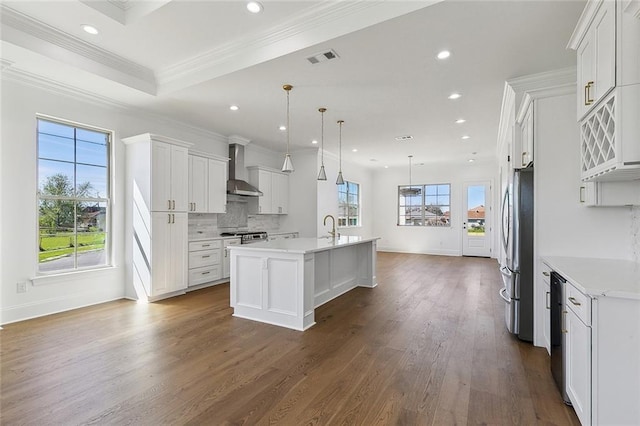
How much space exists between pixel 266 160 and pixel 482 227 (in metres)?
6.44

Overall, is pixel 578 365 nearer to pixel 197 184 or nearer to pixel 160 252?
pixel 160 252

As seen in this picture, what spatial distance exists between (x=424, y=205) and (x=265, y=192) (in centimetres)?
542

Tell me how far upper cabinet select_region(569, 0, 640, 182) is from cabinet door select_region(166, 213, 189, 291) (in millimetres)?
4963

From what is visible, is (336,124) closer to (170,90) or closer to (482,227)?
(170,90)

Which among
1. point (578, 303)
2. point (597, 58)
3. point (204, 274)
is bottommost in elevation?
point (204, 274)

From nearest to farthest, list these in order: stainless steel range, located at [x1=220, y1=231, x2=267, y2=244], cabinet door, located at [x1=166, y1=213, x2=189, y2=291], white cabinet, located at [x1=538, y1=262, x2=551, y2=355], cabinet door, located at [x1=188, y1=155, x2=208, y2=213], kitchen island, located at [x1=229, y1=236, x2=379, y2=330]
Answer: white cabinet, located at [x1=538, y1=262, x2=551, y2=355] < kitchen island, located at [x1=229, y1=236, x2=379, y2=330] < cabinet door, located at [x1=166, y1=213, x2=189, y2=291] < cabinet door, located at [x1=188, y1=155, x2=208, y2=213] < stainless steel range, located at [x1=220, y1=231, x2=267, y2=244]

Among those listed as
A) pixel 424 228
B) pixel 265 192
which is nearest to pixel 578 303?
pixel 265 192

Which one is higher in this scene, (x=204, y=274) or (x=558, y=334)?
(x=558, y=334)

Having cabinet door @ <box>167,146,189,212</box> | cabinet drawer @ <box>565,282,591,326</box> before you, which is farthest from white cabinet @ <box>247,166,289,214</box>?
cabinet drawer @ <box>565,282,591,326</box>

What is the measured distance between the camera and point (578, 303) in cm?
179

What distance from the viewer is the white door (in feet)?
28.9

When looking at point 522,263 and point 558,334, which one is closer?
point 558,334

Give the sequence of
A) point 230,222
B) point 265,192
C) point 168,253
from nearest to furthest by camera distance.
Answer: point 168,253 → point 230,222 → point 265,192

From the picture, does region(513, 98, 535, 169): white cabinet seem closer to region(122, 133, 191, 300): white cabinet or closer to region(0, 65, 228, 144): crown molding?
region(122, 133, 191, 300): white cabinet
